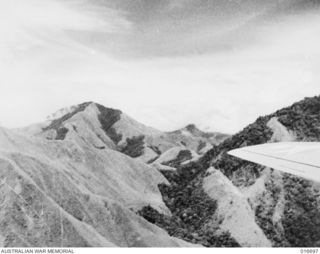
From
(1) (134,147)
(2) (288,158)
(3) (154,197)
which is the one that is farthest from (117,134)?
(2) (288,158)

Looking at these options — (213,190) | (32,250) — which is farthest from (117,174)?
(32,250)

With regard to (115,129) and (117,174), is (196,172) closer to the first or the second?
(117,174)

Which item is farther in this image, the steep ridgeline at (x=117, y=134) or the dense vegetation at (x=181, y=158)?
the steep ridgeline at (x=117, y=134)

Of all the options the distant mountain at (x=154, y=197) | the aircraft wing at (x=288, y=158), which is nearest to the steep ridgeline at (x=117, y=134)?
the distant mountain at (x=154, y=197)

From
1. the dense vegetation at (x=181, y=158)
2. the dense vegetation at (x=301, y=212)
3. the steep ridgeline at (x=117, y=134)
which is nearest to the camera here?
the dense vegetation at (x=301, y=212)

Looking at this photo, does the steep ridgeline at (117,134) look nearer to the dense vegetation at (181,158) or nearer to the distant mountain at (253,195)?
the dense vegetation at (181,158)

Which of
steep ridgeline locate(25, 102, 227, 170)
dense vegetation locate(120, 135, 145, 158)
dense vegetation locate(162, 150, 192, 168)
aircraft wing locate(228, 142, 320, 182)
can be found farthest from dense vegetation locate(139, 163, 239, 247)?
dense vegetation locate(120, 135, 145, 158)

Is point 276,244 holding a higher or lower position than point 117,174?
lower
